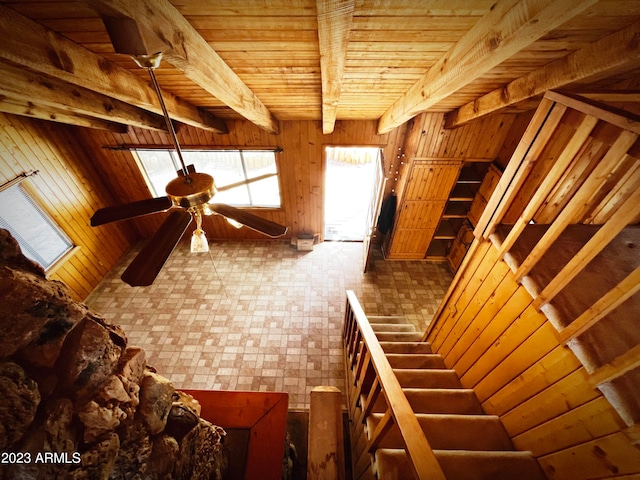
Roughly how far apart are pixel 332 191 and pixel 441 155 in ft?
14.6

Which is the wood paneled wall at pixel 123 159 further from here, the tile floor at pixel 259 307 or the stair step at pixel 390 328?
the stair step at pixel 390 328

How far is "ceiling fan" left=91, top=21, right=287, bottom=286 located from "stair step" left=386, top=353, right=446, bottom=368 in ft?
6.62

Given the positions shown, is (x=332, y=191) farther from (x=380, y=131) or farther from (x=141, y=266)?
(x=141, y=266)

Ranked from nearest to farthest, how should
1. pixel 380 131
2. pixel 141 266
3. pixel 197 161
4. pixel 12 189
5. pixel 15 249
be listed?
pixel 15 249 → pixel 141 266 → pixel 12 189 → pixel 380 131 → pixel 197 161

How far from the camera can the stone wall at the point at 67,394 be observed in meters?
0.88

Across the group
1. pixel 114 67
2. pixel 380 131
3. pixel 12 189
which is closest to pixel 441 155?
pixel 380 131

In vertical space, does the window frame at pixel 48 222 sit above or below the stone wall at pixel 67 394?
above

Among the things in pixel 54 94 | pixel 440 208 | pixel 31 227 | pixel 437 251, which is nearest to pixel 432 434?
pixel 440 208

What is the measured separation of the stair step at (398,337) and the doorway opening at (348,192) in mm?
2682

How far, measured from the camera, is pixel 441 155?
160 inches

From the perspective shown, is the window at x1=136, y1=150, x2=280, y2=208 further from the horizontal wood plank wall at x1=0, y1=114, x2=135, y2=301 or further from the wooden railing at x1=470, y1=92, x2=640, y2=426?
the wooden railing at x1=470, y1=92, x2=640, y2=426

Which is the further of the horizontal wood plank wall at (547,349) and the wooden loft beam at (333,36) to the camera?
the horizontal wood plank wall at (547,349)

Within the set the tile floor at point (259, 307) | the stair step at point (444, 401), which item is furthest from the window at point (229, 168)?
the stair step at point (444, 401)

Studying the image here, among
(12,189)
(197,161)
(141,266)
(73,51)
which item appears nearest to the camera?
(141,266)
